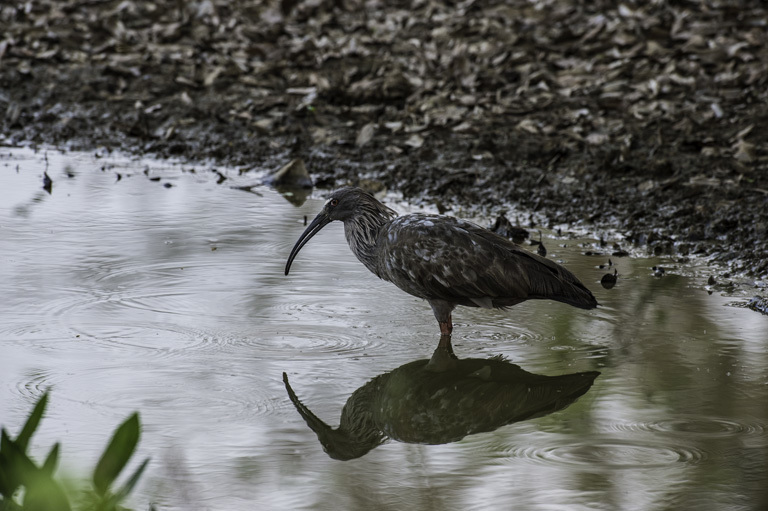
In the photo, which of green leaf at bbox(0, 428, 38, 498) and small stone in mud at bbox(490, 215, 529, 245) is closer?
green leaf at bbox(0, 428, 38, 498)

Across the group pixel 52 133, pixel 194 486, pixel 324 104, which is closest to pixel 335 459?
pixel 194 486

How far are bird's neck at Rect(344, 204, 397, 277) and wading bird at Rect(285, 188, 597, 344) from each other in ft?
0.52

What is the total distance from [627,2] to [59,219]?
7.88 m

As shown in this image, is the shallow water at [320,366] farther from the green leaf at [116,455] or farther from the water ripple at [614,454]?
the green leaf at [116,455]

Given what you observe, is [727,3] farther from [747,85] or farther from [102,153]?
[102,153]

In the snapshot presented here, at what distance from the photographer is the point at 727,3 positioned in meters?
12.9

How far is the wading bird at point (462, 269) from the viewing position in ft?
20.1

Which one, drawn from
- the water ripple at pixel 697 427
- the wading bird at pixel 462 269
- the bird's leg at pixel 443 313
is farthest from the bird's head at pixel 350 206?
the water ripple at pixel 697 427

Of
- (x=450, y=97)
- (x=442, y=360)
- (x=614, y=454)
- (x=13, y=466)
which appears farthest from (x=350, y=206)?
(x=13, y=466)

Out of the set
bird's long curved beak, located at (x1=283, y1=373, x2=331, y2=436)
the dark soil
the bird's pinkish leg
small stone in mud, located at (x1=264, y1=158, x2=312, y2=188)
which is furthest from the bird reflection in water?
small stone in mud, located at (x1=264, y1=158, x2=312, y2=188)

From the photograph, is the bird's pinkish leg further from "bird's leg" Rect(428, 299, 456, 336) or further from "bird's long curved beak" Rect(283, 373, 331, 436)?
"bird's long curved beak" Rect(283, 373, 331, 436)

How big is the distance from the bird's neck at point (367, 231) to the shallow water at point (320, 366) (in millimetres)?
289

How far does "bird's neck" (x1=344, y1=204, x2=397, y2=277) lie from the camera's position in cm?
669

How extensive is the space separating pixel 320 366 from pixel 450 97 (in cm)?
627
